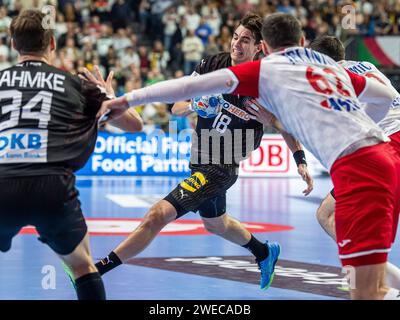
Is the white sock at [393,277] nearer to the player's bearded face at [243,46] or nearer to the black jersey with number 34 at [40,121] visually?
the player's bearded face at [243,46]

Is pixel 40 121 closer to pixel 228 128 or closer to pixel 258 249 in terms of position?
pixel 228 128

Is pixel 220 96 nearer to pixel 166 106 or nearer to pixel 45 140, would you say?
pixel 45 140

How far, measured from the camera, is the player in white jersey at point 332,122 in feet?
17.1

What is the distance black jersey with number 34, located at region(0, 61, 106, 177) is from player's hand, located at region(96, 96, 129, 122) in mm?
116

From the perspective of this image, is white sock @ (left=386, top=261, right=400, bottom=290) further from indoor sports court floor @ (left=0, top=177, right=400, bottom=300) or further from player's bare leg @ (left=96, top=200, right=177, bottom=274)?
player's bare leg @ (left=96, top=200, right=177, bottom=274)

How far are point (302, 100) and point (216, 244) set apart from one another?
5.43 meters

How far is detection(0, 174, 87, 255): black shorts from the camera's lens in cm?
517

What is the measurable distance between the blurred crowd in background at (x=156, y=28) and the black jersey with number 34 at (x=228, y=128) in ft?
39.7

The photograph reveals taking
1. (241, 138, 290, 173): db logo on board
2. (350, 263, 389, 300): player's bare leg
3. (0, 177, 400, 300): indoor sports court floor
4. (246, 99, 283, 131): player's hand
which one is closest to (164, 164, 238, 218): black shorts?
(246, 99, 283, 131): player's hand

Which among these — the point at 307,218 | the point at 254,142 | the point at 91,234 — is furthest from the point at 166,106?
the point at 254,142

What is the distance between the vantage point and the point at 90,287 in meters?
5.41

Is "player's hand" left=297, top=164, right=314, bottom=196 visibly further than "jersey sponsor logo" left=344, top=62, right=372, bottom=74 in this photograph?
Yes

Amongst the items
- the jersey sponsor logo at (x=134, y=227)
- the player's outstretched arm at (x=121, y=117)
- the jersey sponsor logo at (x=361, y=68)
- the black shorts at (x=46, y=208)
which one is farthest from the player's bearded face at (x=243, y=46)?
the jersey sponsor logo at (x=134, y=227)

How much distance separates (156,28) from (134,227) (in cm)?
1335
